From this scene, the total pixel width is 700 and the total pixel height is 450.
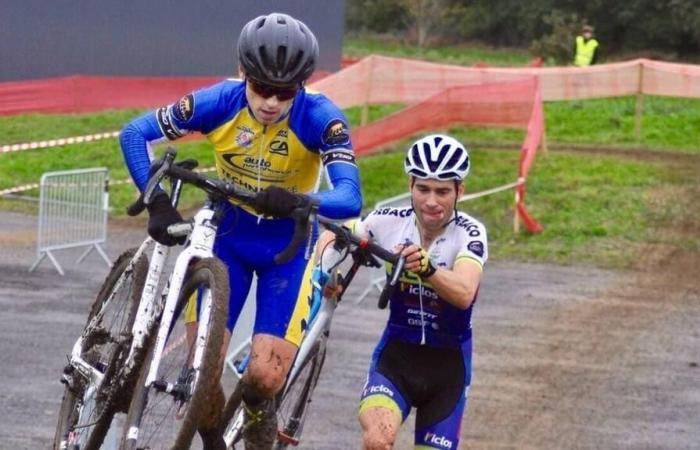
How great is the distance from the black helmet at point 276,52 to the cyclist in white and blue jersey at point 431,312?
67cm

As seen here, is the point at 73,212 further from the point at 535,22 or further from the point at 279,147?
the point at 535,22

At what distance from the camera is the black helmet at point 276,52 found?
683cm

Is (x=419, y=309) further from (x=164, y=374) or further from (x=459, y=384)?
(x=164, y=374)

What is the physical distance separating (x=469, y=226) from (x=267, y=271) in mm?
1038

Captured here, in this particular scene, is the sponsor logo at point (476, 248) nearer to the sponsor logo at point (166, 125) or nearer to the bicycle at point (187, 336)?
the bicycle at point (187, 336)

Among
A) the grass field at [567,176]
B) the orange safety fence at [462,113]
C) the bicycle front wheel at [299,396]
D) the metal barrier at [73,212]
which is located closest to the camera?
the bicycle front wheel at [299,396]

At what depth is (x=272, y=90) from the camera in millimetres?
6965

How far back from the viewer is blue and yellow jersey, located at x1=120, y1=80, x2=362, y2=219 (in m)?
7.09

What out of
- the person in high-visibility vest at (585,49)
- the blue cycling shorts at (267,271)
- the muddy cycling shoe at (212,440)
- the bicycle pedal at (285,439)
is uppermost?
the blue cycling shorts at (267,271)

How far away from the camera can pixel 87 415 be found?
7.32 metres

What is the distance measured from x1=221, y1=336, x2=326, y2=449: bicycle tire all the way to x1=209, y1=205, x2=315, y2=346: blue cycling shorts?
297 mm

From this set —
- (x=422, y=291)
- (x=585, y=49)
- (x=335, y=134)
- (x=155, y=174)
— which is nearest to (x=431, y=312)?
(x=422, y=291)

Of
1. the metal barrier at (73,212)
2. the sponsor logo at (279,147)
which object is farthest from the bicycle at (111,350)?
the metal barrier at (73,212)

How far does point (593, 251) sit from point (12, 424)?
35.3 feet
